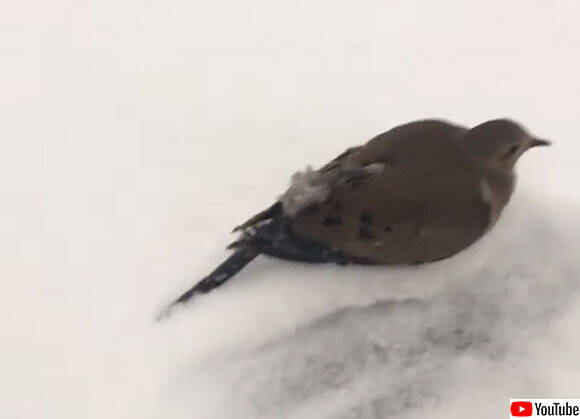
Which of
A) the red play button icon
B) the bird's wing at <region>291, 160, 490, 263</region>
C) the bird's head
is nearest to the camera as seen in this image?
the red play button icon

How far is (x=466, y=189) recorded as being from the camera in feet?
5.37

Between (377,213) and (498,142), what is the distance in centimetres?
26

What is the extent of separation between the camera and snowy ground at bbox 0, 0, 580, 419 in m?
1.52

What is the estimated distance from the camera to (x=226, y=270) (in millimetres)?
1611

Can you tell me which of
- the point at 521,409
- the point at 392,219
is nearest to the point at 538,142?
the point at 392,219

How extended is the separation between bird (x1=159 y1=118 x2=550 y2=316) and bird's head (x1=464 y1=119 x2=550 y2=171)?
33 mm

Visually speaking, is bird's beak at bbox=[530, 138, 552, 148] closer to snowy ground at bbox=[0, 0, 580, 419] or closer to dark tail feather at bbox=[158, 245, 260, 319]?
snowy ground at bbox=[0, 0, 580, 419]

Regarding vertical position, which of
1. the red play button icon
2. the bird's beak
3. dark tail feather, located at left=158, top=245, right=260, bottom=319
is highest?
the bird's beak

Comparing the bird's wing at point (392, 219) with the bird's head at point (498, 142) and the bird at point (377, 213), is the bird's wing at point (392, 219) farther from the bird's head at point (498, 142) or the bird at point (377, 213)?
the bird's head at point (498, 142)

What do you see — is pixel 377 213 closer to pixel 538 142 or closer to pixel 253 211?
pixel 253 211

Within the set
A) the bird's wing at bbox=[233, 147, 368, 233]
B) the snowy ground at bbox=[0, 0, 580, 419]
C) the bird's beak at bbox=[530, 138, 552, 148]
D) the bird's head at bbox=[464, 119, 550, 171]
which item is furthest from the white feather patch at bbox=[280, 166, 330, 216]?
the bird's beak at bbox=[530, 138, 552, 148]

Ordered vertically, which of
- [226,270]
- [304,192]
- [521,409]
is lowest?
[521,409]

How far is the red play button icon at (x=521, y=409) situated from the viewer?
1472 mm

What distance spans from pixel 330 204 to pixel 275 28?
2.13 feet
